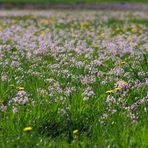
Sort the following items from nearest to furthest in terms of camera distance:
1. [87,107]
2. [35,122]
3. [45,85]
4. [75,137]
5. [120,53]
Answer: [75,137]
[35,122]
[87,107]
[45,85]
[120,53]

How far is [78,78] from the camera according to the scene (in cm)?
976

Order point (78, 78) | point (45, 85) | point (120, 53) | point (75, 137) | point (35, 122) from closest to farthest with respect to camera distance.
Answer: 1. point (75, 137)
2. point (35, 122)
3. point (45, 85)
4. point (78, 78)
5. point (120, 53)

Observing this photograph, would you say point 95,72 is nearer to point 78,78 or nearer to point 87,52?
point 78,78

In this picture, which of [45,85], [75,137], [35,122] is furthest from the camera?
[45,85]

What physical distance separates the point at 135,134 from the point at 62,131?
3.93 feet

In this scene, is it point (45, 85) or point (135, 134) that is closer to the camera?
point (135, 134)

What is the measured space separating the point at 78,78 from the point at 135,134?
3572 millimetres

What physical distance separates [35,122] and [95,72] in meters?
3.56

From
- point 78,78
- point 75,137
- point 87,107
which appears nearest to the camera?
point 75,137

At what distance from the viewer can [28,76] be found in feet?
32.3

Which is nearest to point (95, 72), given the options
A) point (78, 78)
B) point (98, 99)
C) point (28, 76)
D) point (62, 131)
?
point (78, 78)

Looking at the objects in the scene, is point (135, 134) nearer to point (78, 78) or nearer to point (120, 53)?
point (78, 78)

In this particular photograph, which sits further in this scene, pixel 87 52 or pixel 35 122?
pixel 87 52

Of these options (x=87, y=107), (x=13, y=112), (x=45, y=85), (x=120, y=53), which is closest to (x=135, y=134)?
(x=87, y=107)
